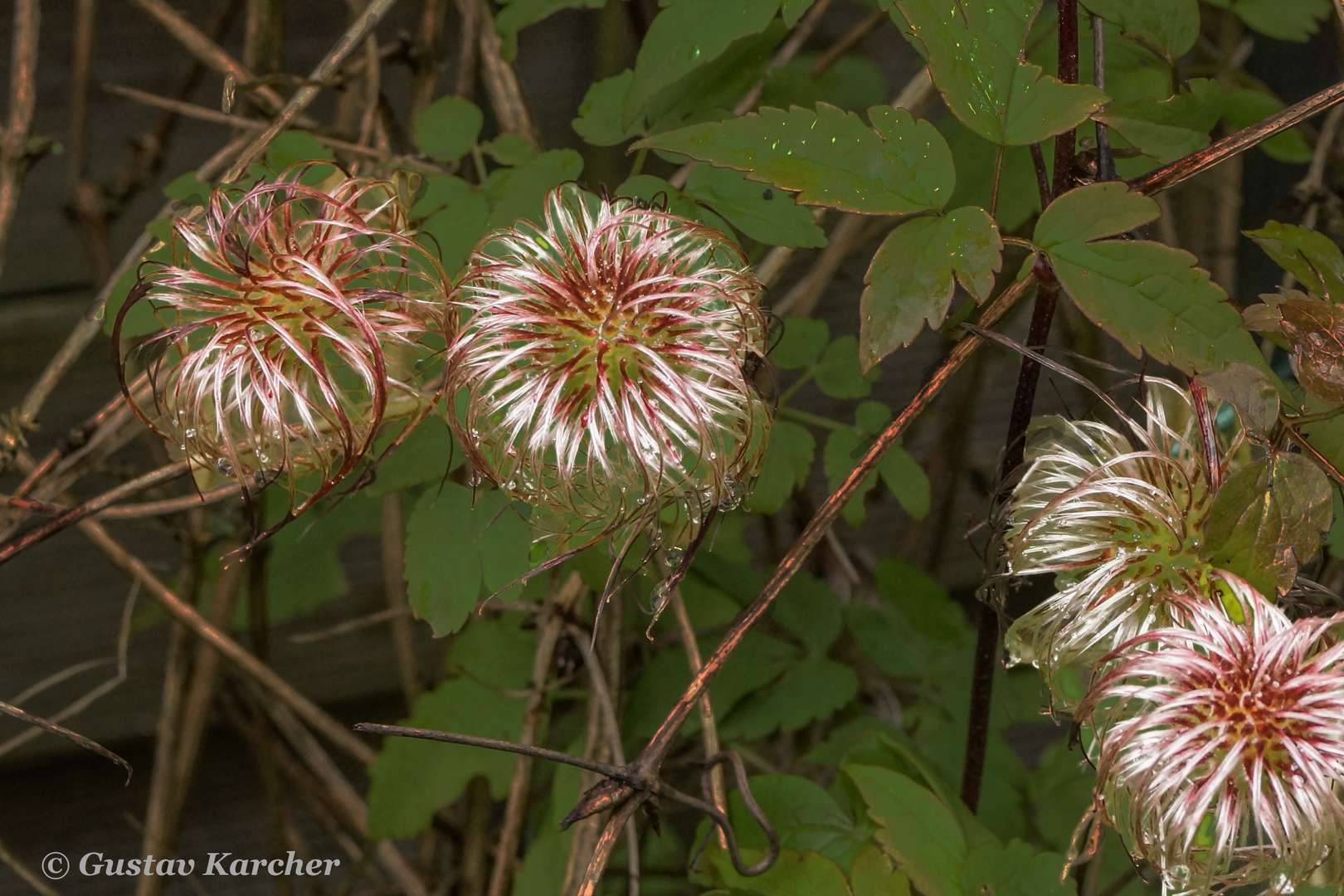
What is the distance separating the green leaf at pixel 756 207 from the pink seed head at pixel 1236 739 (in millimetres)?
275

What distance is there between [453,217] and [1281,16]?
70 centimetres

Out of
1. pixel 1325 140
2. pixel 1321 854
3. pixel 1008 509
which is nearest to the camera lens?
pixel 1321 854

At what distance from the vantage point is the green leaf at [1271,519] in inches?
16.5

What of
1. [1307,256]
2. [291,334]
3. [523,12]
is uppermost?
[523,12]

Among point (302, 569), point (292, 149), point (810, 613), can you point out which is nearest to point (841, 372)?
point (810, 613)

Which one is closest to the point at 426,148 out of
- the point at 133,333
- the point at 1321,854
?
the point at 133,333

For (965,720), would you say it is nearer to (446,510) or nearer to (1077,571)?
(1077,571)

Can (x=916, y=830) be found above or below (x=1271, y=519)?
below

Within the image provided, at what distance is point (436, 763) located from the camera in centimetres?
93

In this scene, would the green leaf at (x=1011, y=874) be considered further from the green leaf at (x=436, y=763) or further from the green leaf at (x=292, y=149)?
the green leaf at (x=292, y=149)

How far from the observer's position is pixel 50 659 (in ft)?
3.99

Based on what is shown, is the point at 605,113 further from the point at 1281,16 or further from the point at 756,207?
the point at 1281,16

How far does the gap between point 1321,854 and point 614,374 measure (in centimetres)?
37

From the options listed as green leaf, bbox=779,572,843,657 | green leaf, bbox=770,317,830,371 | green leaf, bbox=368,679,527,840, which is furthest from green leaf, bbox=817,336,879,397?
green leaf, bbox=368,679,527,840
